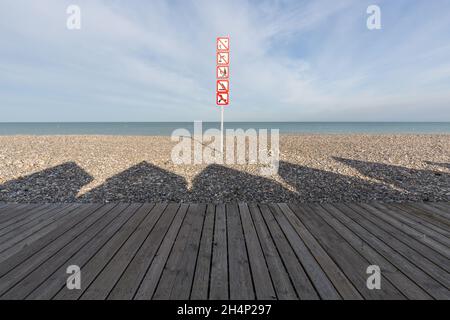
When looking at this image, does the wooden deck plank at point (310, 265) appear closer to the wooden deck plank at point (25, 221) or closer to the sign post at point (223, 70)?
the wooden deck plank at point (25, 221)

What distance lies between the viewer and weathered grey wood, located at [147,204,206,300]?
2.07 meters

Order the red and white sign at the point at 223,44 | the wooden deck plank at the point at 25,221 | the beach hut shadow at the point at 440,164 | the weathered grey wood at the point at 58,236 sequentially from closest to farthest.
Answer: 1. the weathered grey wood at the point at 58,236
2. the wooden deck plank at the point at 25,221
3. the beach hut shadow at the point at 440,164
4. the red and white sign at the point at 223,44

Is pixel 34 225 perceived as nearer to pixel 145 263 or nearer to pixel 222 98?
pixel 145 263

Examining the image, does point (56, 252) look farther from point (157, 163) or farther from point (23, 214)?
point (157, 163)

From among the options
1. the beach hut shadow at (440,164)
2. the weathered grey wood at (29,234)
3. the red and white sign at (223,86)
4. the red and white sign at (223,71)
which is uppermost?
the red and white sign at (223,71)

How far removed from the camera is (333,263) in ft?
8.29

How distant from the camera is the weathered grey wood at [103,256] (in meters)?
2.07

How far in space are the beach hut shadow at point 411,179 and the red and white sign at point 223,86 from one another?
627 cm

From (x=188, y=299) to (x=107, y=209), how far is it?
9.41ft

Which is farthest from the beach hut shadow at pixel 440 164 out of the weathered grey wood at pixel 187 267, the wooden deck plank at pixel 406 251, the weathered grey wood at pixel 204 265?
the weathered grey wood at pixel 187 267

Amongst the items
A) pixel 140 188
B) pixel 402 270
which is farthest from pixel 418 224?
pixel 140 188

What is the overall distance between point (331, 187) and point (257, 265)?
4.67m
